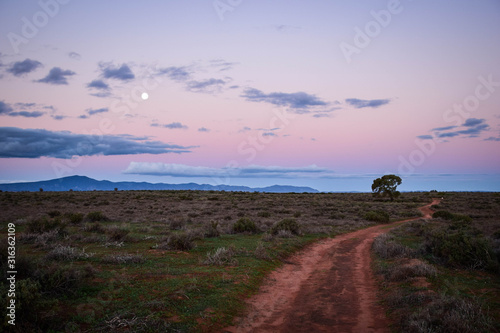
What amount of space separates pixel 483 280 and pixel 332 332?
6.26 meters

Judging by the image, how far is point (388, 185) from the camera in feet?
186

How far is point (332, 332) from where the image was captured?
6.63 meters

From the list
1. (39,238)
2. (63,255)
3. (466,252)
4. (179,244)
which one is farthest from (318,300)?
(39,238)

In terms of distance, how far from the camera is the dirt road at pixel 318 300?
275 inches

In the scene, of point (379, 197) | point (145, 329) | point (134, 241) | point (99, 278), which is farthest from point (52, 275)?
point (379, 197)

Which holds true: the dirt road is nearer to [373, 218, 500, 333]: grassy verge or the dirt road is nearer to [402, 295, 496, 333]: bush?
[373, 218, 500, 333]: grassy verge

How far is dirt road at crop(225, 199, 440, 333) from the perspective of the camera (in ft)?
22.9

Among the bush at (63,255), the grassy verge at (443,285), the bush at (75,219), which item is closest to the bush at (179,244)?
the bush at (63,255)

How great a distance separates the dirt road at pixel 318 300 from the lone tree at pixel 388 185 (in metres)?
47.7

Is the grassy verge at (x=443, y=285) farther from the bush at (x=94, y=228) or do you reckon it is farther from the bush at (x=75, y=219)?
the bush at (x=75, y=219)

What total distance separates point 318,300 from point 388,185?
54.1m

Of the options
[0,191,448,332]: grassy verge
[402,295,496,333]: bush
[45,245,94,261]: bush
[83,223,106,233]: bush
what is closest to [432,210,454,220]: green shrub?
[0,191,448,332]: grassy verge

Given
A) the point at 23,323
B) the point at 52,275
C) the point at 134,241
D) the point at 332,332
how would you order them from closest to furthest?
the point at 23,323 < the point at 332,332 < the point at 52,275 < the point at 134,241

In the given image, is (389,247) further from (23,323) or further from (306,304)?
(23,323)
